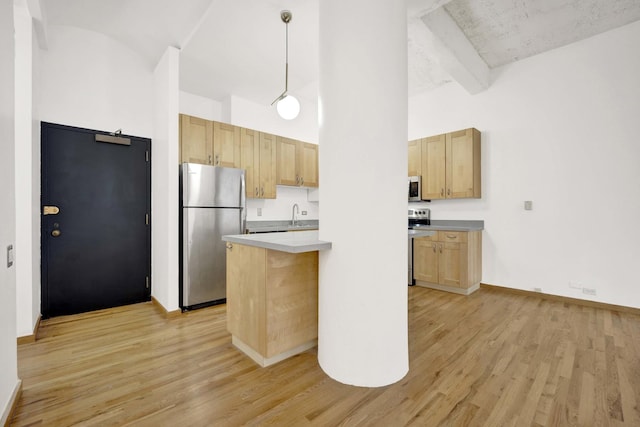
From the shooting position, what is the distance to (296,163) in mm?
4844

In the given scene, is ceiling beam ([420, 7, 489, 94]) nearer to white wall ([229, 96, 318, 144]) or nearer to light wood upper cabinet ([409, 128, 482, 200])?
light wood upper cabinet ([409, 128, 482, 200])

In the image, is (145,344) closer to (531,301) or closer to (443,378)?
(443,378)

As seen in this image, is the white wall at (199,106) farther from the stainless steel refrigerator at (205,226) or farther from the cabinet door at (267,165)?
the stainless steel refrigerator at (205,226)

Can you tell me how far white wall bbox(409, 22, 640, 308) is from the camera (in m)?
3.19

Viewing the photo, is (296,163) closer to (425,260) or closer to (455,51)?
(425,260)

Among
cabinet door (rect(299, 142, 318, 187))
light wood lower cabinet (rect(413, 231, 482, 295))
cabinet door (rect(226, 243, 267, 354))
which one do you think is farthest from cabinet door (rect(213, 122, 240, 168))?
light wood lower cabinet (rect(413, 231, 482, 295))

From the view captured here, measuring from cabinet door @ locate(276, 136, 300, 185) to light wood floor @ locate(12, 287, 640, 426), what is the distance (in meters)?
2.52

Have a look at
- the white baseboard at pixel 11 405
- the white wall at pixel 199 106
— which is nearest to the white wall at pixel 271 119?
the white wall at pixel 199 106

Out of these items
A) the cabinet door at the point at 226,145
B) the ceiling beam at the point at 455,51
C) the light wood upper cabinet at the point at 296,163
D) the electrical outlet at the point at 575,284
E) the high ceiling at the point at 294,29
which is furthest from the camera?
the light wood upper cabinet at the point at 296,163

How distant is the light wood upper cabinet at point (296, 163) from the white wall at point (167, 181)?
1696mm

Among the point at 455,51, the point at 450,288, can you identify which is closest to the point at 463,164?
the point at 455,51

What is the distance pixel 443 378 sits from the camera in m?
1.87

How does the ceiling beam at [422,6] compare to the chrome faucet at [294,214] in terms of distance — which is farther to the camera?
the chrome faucet at [294,214]

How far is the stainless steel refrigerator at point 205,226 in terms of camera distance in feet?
10.6
